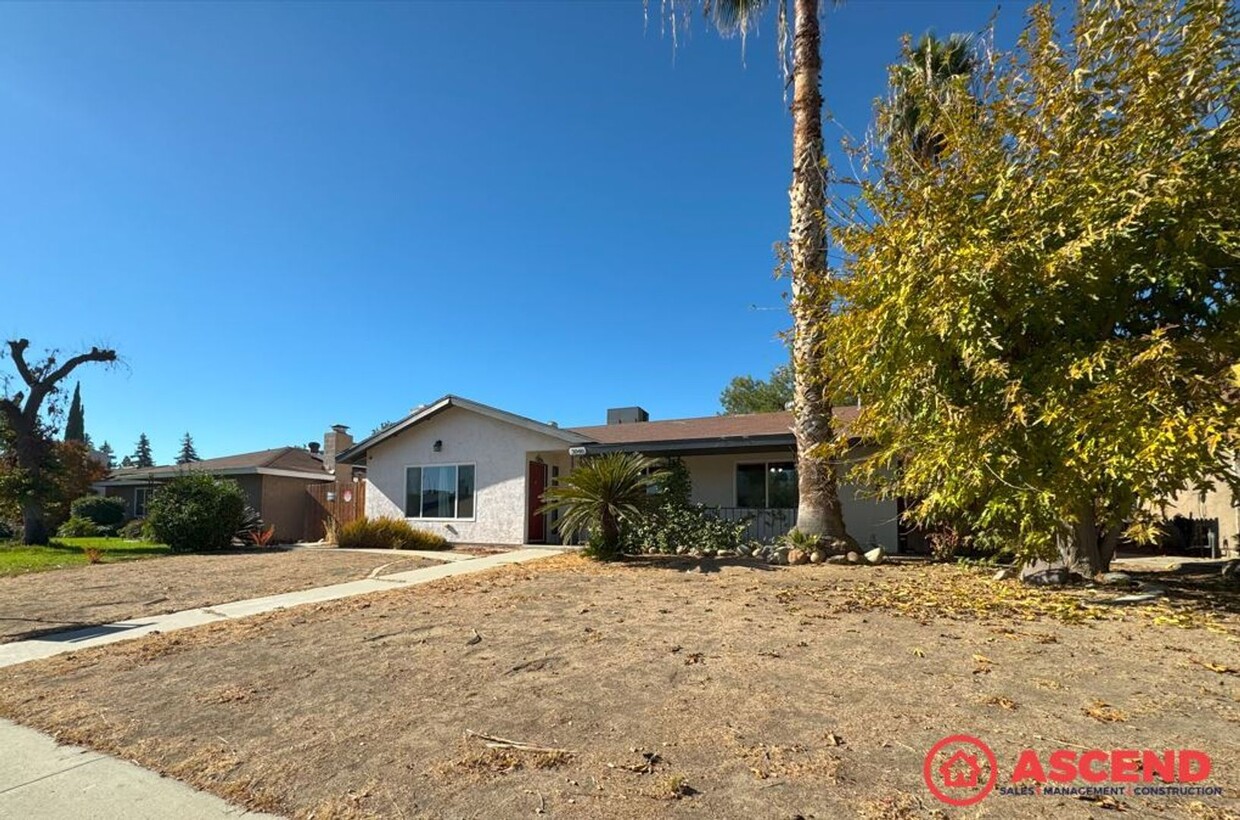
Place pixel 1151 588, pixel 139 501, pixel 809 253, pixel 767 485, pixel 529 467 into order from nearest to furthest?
pixel 1151 588
pixel 809 253
pixel 767 485
pixel 529 467
pixel 139 501

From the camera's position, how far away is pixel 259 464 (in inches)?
904

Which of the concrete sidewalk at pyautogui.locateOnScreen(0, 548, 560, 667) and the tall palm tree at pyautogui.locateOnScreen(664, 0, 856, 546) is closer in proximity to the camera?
the concrete sidewalk at pyautogui.locateOnScreen(0, 548, 560, 667)

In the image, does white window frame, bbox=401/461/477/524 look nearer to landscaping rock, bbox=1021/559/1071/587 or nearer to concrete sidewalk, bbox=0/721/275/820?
landscaping rock, bbox=1021/559/1071/587

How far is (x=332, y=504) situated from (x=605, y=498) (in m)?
13.6

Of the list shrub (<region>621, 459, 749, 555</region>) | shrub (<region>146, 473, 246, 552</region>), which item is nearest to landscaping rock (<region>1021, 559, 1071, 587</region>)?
shrub (<region>621, 459, 749, 555</region>)

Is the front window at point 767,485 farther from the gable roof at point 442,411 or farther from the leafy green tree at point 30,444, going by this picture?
the leafy green tree at point 30,444

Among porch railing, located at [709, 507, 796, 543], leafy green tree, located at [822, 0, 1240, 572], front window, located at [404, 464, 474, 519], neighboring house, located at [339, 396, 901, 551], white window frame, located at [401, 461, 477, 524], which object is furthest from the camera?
front window, located at [404, 464, 474, 519]

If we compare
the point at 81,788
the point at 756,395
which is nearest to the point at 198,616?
the point at 81,788

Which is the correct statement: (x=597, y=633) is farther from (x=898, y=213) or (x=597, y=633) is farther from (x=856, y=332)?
(x=898, y=213)

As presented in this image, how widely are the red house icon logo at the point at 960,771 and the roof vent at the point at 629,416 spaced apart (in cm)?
1945

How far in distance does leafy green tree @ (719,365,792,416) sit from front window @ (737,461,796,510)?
28.6 m

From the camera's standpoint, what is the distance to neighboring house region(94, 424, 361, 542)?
73.2ft

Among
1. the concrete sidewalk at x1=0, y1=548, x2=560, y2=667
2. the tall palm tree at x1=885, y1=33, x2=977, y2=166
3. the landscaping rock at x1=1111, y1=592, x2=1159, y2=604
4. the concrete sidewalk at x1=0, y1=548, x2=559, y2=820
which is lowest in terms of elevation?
the concrete sidewalk at x1=0, y1=548, x2=560, y2=667

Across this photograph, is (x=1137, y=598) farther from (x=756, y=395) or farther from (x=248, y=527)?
(x=756, y=395)
